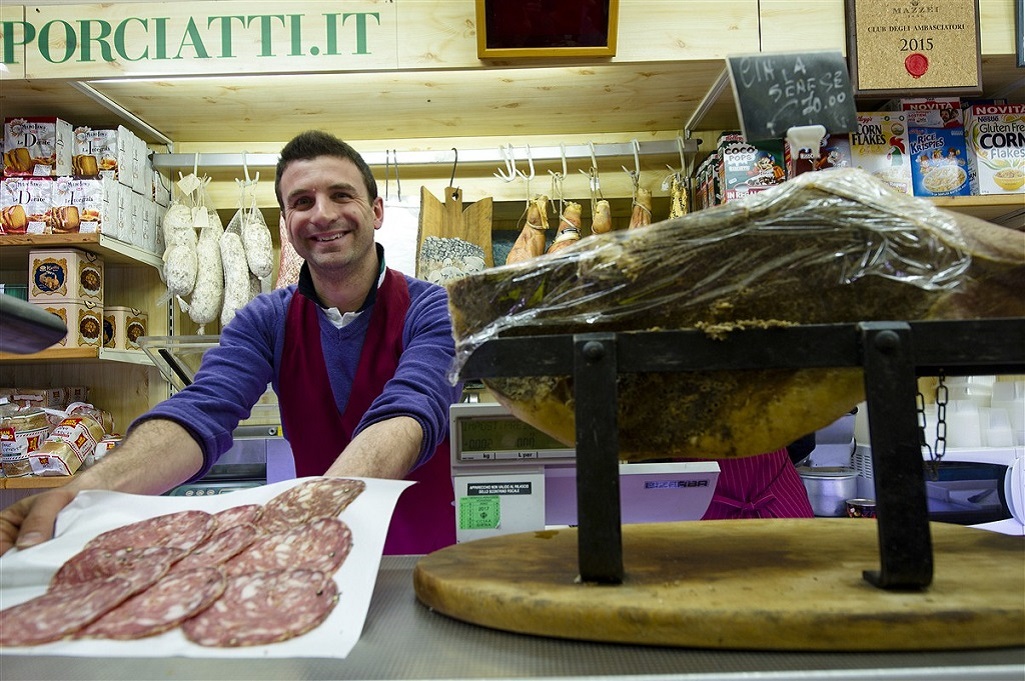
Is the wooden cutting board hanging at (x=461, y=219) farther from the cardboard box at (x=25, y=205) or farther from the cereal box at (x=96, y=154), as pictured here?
the cardboard box at (x=25, y=205)

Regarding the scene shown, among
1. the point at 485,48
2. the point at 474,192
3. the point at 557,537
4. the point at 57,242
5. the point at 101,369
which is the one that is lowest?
the point at 557,537

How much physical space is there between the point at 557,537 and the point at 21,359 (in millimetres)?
2561

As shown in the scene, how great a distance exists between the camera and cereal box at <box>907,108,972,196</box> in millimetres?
2352

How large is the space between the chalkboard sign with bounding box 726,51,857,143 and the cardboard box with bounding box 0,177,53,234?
90.0 inches

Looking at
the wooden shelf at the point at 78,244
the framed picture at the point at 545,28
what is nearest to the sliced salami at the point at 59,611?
the framed picture at the point at 545,28

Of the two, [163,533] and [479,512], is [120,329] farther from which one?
[163,533]

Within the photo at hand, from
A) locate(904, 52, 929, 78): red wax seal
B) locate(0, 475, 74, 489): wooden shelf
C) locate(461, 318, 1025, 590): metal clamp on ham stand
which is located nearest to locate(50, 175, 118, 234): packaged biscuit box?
locate(0, 475, 74, 489): wooden shelf

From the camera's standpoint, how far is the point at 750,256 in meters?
0.69

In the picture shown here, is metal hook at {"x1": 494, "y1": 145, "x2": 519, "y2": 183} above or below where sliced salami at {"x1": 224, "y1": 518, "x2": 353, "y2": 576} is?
above

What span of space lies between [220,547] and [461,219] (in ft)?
6.52

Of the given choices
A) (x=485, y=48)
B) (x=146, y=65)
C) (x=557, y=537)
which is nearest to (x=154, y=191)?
(x=146, y=65)

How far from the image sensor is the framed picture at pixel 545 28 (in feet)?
6.93

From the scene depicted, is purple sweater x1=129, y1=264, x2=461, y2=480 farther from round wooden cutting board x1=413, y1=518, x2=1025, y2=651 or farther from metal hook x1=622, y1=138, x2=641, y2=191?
metal hook x1=622, y1=138, x2=641, y2=191

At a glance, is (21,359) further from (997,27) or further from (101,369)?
(997,27)
